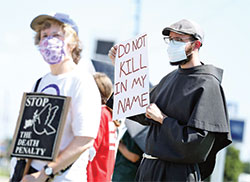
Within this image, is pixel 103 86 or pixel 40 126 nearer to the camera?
pixel 40 126

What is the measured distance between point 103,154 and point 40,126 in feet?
5.11

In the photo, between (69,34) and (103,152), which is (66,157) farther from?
(103,152)

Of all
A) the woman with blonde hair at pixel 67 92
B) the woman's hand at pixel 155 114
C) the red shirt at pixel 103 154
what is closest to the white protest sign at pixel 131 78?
the woman's hand at pixel 155 114

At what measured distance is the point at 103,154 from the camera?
4.49 metres

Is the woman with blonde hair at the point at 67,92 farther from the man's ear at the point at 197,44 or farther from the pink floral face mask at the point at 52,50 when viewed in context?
the man's ear at the point at 197,44

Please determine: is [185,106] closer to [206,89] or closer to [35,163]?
[206,89]

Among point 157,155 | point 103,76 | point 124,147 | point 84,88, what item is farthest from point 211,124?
point 124,147

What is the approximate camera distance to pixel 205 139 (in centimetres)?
346

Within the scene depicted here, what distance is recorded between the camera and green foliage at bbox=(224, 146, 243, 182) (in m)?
34.5

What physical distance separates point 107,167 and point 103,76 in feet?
3.28

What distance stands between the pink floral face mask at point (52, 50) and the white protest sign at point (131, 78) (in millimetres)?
653

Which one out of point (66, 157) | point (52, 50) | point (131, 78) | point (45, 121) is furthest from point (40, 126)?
point (131, 78)

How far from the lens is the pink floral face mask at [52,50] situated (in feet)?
10.5

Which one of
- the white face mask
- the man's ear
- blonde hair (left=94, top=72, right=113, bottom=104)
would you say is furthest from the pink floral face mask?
blonde hair (left=94, top=72, right=113, bottom=104)
